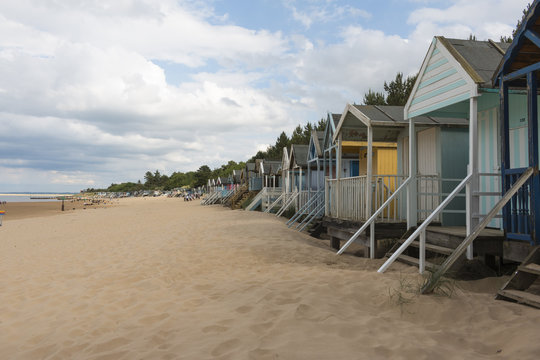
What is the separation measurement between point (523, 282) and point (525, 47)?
10.6ft

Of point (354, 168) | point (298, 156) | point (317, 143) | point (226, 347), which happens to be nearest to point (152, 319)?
point (226, 347)

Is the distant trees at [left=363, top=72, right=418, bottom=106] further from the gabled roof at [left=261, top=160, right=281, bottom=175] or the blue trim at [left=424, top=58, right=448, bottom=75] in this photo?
the blue trim at [left=424, top=58, right=448, bottom=75]

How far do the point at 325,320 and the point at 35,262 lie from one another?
7.89 m

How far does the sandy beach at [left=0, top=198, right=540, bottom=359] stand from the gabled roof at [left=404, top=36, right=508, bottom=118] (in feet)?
10.5

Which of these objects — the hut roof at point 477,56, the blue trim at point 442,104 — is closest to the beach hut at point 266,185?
the blue trim at point 442,104

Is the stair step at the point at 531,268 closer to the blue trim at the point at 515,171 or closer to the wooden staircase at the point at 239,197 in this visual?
the blue trim at the point at 515,171

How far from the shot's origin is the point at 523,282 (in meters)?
4.51

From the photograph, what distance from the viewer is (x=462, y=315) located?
4.05m

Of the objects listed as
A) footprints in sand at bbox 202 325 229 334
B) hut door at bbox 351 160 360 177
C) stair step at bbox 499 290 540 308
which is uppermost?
hut door at bbox 351 160 360 177

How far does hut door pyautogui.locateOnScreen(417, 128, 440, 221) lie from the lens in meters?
9.18

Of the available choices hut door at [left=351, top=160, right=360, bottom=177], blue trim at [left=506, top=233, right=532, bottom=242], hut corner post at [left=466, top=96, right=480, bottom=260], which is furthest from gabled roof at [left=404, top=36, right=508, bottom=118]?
hut door at [left=351, top=160, right=360, bottom=177]

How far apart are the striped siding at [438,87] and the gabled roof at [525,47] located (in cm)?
83

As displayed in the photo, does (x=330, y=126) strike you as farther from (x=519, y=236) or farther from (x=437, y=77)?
(x=519, y=236)

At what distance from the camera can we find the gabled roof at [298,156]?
21.6 metres
